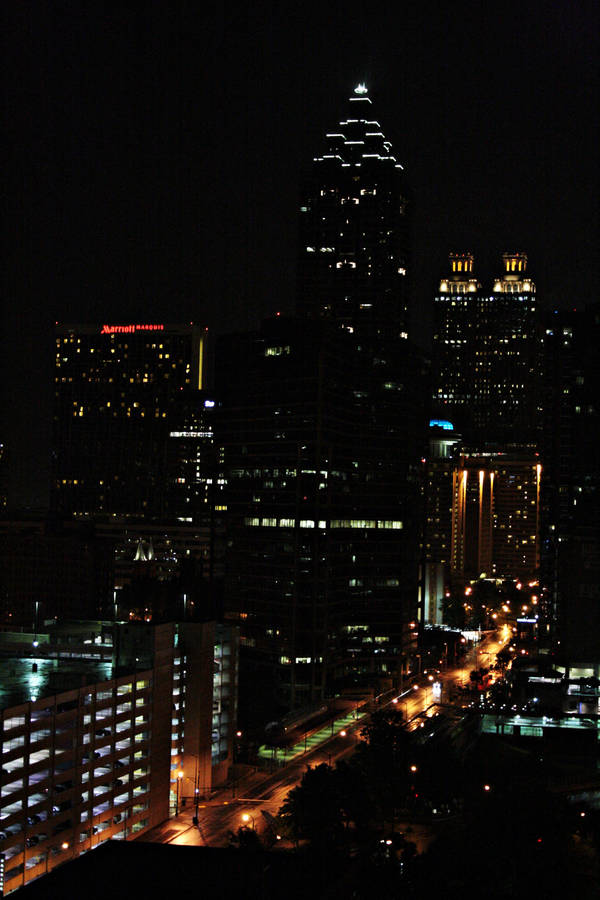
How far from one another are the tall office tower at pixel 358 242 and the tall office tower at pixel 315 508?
224 ft

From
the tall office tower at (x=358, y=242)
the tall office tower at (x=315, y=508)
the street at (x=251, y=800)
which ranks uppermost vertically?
the tall office tower at (x=358, y=242)

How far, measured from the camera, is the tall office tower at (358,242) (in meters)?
183

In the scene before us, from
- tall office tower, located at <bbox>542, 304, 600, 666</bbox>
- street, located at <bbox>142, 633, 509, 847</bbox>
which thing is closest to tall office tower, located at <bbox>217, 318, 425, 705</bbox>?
street, located at <bbox>142, 633, 509, 847</bbox>

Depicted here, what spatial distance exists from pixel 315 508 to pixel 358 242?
84459mm

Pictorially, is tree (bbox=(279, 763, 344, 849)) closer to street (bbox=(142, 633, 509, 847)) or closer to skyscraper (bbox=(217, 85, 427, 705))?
street (bbox=(142, 633, 509, 847))

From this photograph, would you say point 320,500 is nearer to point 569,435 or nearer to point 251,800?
point 569,435

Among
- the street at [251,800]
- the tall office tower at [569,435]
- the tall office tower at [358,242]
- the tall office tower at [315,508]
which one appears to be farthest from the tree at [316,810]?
the tall office tower at [358,242]

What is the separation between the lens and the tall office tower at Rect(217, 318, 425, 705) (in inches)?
4171

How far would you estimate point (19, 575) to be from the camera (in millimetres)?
171375

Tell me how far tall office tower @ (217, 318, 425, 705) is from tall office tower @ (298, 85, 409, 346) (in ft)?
224

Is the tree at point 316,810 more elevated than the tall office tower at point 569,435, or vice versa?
the tall office tower at point 569,435

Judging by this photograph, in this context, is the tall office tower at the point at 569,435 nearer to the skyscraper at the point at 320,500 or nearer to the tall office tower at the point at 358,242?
Answer: the skyscraper at the point at 320,500

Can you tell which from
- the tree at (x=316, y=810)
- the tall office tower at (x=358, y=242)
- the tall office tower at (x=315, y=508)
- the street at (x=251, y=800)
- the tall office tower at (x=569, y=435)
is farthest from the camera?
the tall office tower at (x=358, y=242)

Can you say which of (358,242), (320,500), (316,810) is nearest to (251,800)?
(316,810)
